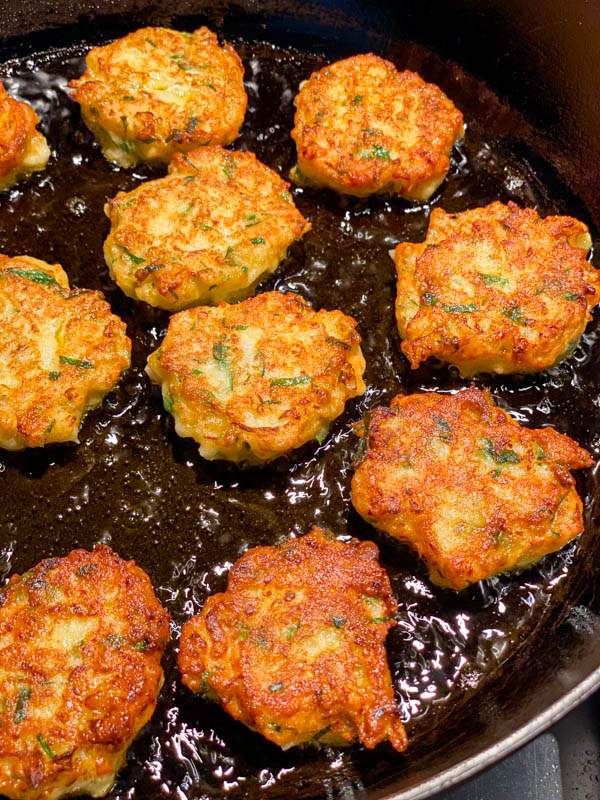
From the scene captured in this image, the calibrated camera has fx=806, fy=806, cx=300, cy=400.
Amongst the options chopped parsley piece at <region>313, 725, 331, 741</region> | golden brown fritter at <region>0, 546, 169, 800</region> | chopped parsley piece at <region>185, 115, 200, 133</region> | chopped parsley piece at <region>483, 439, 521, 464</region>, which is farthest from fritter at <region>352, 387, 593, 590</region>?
chopped parsley piece at <region>185, 115, 200, 133</region>

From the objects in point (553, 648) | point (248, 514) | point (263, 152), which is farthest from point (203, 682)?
point (263, 152)

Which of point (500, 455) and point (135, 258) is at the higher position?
point (500, 455)

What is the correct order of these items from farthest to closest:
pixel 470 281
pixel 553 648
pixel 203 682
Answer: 1. pixel 470 281
2. pixel 553 648
3. pixel 203 682

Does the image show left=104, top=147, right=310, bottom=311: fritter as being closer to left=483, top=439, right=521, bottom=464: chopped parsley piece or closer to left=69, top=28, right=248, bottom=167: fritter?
left=69, top=28, right=248, bottom=167: fritter

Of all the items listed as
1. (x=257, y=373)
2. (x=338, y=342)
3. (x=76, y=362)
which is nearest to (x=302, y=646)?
(x=257, y=373)

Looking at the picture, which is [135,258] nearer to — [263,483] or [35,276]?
[35,276]

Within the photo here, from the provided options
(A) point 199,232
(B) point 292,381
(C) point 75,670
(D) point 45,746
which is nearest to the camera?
(D) point 45,746

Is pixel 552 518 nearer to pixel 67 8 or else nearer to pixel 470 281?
pixel 470 281
